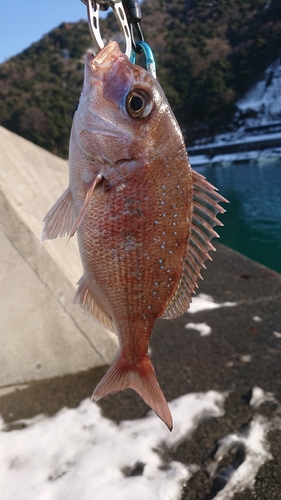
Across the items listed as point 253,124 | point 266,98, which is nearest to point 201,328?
point 253,124

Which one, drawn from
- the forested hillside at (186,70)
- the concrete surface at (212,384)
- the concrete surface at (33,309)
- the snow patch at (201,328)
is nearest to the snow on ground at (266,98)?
the forested hillside at (186,70)

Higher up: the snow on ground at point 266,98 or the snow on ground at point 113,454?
the snow on ground at point 266,98

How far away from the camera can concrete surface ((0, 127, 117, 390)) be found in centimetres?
408

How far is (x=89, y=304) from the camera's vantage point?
1566mm

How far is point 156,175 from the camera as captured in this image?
1326 millimetres

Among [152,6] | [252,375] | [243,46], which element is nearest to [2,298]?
[252,375]

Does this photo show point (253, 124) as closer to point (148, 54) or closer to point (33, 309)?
point (33, 309)

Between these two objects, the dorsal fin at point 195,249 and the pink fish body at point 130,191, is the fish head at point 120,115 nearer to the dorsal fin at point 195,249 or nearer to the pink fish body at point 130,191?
the pink fish body at point 130,191

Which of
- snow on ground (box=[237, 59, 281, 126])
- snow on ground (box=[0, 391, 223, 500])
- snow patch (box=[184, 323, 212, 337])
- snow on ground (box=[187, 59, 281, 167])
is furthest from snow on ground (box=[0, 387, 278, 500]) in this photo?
snow on ground (box=[237, 59, 281, 126])

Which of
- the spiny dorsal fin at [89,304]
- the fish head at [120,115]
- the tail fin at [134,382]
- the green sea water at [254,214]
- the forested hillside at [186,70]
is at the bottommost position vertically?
the green sea water at [254,214]

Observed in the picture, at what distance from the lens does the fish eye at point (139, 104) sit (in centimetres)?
131

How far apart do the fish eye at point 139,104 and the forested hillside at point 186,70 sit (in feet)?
162

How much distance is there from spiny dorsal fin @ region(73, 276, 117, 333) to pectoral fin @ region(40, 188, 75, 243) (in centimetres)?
25

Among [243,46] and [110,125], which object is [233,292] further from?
[243,46]
